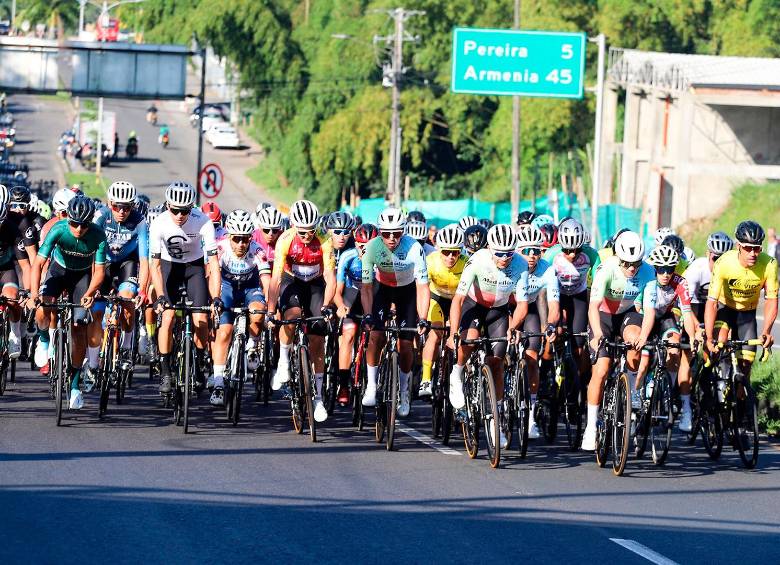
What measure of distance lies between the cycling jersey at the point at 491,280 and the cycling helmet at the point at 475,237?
1254 millimetres

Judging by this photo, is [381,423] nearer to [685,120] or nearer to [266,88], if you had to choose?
[685,120]

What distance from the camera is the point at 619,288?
13211 mm

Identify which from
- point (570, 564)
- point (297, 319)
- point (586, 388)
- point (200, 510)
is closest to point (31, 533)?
point (200, 510)

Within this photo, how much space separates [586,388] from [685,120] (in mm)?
36156

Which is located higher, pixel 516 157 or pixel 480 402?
pixel 516 157

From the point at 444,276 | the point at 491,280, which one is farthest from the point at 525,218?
the point at 491,280

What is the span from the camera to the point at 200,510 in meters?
10.1

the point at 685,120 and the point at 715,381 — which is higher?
the point at 685,120

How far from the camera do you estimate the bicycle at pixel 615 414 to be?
12203 mm

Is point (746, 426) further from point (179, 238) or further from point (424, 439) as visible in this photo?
point (179, 238)

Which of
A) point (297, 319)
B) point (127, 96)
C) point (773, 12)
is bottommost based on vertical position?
point (297, 319)

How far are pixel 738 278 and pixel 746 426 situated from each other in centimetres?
141

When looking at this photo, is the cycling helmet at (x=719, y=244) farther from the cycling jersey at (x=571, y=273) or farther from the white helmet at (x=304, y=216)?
the white helmet at (x=304, y=216)

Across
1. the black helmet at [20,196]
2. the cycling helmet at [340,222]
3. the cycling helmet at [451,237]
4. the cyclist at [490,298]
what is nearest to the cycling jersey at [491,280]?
the cyclist at [490,298]
